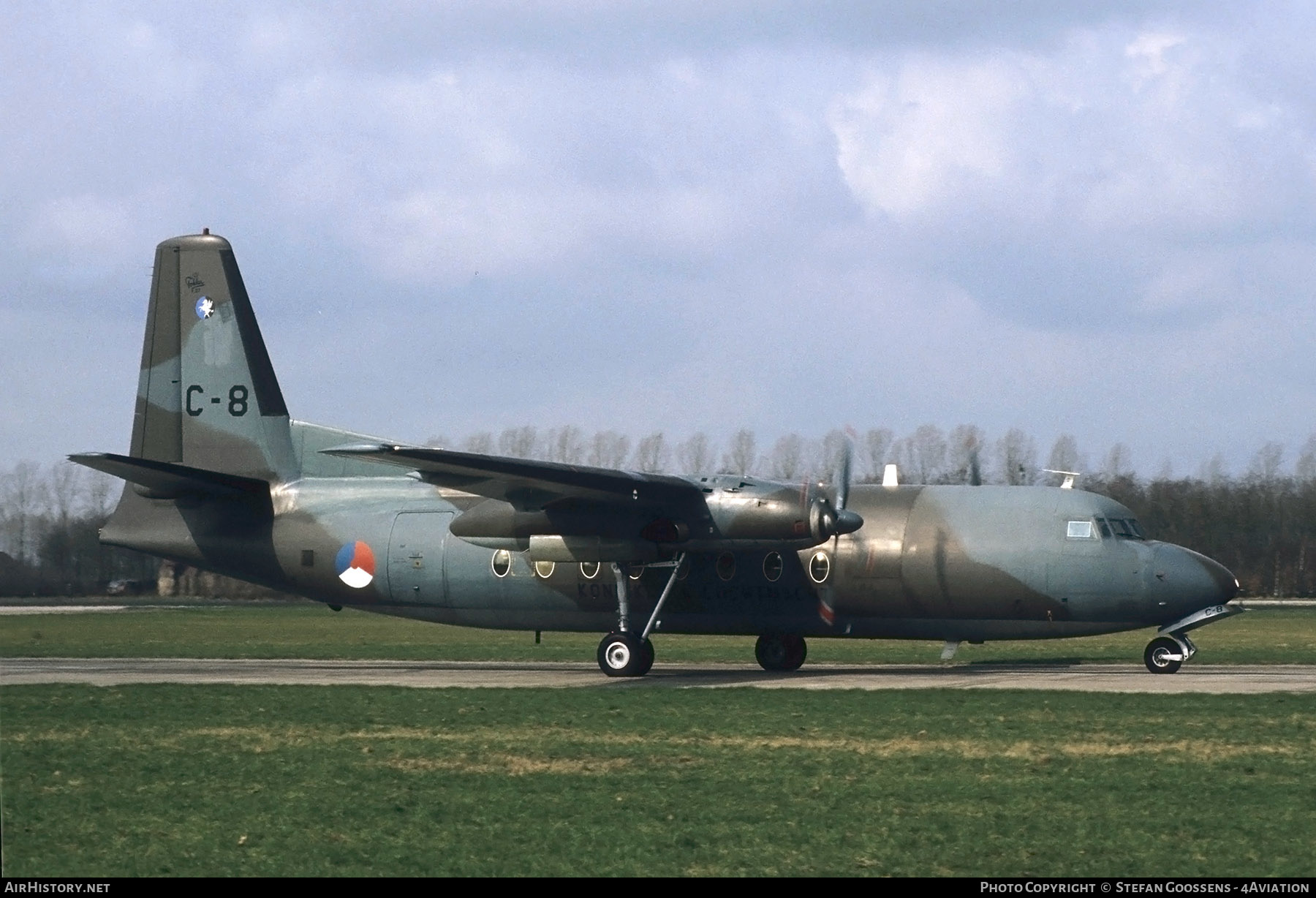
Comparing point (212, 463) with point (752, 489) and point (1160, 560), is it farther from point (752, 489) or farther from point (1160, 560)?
point (1160, 560)

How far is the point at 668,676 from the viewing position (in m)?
27.4

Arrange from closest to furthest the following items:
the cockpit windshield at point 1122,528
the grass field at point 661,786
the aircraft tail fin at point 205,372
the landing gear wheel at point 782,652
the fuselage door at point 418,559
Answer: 1. the grass field at point 661,786
2. the cockpit windshield at point 1122,528
3. the fuselage door at point 418,559
4. the landing gear wheel at point 782,652
5. the aircraft tail fin at point 205,372

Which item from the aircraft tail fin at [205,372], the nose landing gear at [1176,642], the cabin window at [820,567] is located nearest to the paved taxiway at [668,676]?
the nose landing gear at [1176,642]

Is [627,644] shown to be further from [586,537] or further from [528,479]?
[528,479]

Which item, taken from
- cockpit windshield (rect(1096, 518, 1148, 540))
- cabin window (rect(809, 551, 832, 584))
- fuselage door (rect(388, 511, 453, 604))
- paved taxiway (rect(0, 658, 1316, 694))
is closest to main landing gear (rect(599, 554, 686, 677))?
paved taxiway (rect(0, 658, 1316, 694))

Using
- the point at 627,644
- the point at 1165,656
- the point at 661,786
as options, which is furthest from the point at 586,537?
the point at 661,786

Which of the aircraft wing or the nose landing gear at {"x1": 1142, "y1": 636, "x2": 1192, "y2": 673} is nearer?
the aircraft wing

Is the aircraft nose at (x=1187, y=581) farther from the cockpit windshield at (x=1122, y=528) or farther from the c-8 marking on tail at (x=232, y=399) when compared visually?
the c-8 marking on tail at (x=232, y=399)

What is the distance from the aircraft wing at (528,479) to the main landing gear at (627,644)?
5.06 ft

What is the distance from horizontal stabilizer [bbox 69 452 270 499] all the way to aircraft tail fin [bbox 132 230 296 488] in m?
0.66

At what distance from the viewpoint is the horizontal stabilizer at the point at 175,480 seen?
26531 millimetres

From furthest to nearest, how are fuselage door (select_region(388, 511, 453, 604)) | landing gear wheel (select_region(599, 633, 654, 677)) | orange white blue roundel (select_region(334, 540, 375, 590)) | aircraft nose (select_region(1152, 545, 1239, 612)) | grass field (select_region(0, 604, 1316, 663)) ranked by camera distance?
grass field (select_region(0, 604, 1316, 663)) → orange white blue roundel (select_region(334, 540, 375, 590)) → fuselage door (select_region(388, 511, 453, 604)) → landing gear wheel (select_region(599, 633, 654, 677)) → aircraft nose (select_region(1152, 545, 1239, 612))

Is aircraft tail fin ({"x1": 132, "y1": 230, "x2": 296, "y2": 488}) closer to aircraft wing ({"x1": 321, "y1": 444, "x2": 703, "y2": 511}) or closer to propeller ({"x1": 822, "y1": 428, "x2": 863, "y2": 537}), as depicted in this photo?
aircraft wing ({"x1": 321, "y1": 444, "x2": 703, "y2": 511})

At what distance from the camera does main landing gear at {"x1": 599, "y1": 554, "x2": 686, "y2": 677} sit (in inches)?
1037
